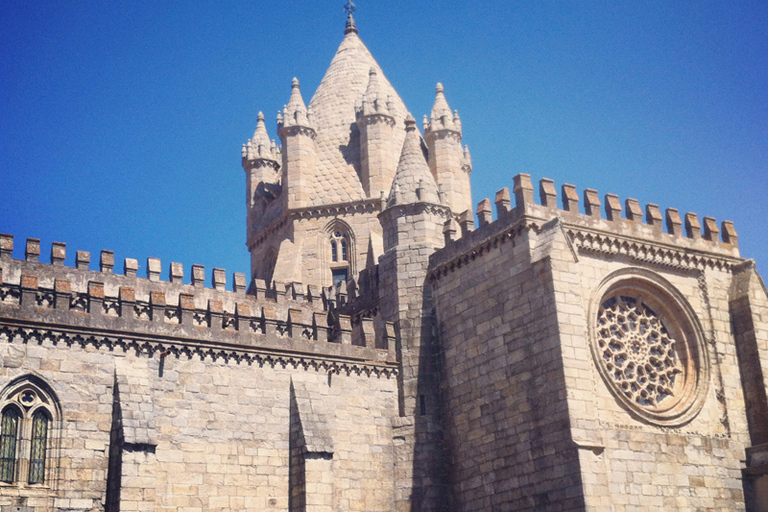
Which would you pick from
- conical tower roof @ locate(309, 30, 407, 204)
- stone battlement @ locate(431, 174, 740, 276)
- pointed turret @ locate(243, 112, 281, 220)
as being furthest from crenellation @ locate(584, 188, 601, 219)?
pointed turret @ locate(243, 112, 281, 220)

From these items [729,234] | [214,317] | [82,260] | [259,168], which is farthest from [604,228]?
[259,168]

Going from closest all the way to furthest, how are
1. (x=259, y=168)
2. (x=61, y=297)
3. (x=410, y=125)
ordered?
(x=61, y=297) < (x=410, y=125) < (x=259, y=168)

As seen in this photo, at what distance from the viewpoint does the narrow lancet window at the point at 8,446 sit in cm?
2480

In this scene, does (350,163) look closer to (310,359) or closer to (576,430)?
(310,359)

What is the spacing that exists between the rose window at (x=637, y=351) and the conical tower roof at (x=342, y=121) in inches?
614

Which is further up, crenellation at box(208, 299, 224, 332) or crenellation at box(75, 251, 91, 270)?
crenellation at box(75, 251, 91, 270)

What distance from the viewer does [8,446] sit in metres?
24.9

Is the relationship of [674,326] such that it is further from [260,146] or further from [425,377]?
[260,146]

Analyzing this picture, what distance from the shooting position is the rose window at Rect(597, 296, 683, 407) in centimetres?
2978

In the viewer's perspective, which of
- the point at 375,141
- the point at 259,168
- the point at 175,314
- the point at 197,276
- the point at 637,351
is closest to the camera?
the point at 637,351

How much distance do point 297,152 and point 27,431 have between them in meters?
21.8

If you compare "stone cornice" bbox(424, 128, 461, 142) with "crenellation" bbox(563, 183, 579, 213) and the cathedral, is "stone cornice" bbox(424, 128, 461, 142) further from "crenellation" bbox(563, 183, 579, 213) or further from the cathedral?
"crenellation" bbox(563, 183, 579, 213)

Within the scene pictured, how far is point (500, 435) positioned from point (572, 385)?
285 centimetres

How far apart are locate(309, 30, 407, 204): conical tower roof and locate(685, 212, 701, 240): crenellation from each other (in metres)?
14.9
